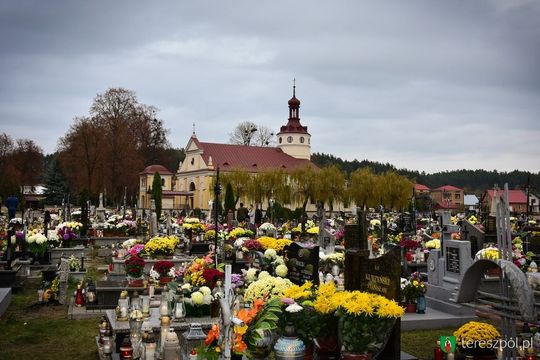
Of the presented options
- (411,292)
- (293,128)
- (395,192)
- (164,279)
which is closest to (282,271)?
(411,292)

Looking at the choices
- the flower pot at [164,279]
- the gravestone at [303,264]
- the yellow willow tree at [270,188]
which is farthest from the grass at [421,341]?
the yellow willow tree at [270,188]

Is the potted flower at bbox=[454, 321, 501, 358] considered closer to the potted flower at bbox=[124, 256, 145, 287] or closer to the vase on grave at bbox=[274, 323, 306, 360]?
the vase on grave at bbox=[274, 323, 306, 360]

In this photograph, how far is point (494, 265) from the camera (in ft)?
19.0

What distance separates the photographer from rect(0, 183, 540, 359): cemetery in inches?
242

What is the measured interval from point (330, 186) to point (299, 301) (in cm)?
5083

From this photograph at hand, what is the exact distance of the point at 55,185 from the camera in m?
66.4

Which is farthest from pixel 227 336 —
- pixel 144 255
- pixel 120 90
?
pixel 120 90

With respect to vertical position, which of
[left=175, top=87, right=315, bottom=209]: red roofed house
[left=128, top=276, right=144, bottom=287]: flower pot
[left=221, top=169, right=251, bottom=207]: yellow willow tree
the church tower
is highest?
the church tower

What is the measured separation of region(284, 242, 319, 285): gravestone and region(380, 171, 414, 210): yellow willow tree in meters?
49.2

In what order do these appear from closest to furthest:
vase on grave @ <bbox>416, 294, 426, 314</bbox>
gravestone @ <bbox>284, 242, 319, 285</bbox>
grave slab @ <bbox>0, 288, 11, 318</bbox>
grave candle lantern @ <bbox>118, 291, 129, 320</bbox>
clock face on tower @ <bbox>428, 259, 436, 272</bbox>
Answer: grave candle lantern @ <bbox>118, 291, 129, 320</bbox>
gravestone @ <bbox>284, 242, 319, 285</bbox>
vase on grave @ <bbox>416, 294, 426, 314</bbox>
grave slab @ <bbox>0, 288, 11, 318</bbox>
clock face on tower @ <bbox>428, 259, 436, 272</bbox>

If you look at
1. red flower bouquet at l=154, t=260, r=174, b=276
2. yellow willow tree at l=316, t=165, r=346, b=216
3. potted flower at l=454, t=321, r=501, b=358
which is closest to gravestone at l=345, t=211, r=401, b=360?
potted flower at l=454, t=321, r=501, b=358

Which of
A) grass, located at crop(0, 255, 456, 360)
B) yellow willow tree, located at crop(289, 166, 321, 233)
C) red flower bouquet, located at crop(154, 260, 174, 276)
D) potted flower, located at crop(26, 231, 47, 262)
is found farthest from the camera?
yellow willow tree, located at crop(289, 166, 321, 233)

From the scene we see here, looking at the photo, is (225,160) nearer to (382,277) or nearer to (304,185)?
(304,185)

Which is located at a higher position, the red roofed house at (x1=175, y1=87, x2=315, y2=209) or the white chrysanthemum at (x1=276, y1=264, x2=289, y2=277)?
the red roofed house at (x1=175, y1=87, x2=315, y2=209)
